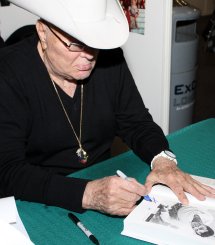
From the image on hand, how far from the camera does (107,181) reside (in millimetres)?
1069

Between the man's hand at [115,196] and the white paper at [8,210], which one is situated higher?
the man's hand at [115,196]

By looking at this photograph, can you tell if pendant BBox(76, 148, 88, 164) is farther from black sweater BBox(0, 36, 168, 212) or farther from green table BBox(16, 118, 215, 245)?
green table BBox(16, 118, 215, 245)

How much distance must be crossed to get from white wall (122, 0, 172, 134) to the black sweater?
0.82m

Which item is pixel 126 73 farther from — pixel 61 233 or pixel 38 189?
pixel 61 233

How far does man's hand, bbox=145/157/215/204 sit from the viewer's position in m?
1.10

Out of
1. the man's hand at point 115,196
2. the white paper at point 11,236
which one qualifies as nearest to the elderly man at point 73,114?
the man's hand at point 115,196

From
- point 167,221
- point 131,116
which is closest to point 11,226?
point 167,221

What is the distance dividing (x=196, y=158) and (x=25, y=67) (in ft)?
2.19

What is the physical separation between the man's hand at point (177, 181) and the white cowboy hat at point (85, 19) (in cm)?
41

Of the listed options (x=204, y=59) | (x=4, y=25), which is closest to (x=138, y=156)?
(x=4, y=25)

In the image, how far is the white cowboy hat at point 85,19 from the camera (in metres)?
1.05

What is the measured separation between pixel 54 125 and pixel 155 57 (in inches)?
47.4

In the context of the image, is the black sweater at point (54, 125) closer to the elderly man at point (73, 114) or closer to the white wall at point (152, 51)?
the elderly man at point (73, 114)

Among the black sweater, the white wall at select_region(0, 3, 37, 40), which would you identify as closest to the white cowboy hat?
the black sweater
